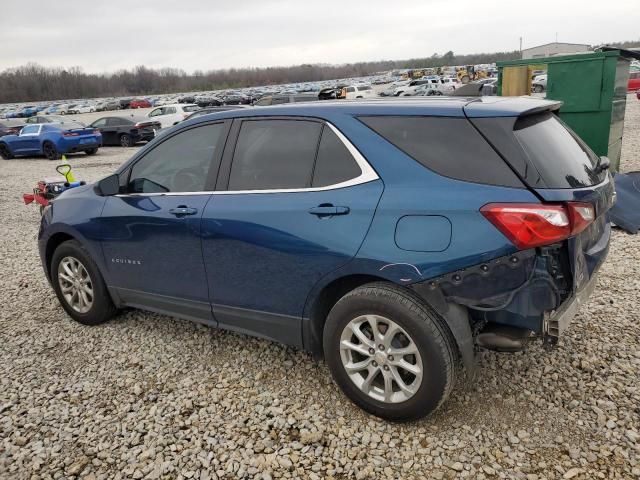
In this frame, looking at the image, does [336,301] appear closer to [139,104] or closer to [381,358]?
[381,358]

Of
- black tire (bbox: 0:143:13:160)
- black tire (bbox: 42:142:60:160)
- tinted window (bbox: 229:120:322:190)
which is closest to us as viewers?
tinted window (bbox: 229:120:322:190)

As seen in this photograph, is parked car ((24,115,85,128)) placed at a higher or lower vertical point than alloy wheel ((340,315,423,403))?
higher

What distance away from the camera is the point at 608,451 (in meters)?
2.57

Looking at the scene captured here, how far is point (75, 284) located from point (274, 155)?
90.4 inches

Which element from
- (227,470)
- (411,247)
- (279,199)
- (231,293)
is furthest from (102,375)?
(411,247)

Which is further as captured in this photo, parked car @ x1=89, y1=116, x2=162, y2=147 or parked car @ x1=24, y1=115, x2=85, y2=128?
parked car @ x1=89, y1=116, x2=162, y2=147

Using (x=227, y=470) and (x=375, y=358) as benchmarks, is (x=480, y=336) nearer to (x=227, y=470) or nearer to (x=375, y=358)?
(x=375, y=358)

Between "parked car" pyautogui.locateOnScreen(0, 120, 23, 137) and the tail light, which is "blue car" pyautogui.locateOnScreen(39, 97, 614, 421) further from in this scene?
"parked car" pyautogui.locateOnScreen(0, 120, 23, 137)

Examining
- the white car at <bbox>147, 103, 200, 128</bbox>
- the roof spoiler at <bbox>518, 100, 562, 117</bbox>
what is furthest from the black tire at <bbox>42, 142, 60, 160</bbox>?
the roof spoiler at <bbox>518, 100, 562, 117</bbox>

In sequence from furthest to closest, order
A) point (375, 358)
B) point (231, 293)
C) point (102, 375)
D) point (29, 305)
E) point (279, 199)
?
point (29, 305), point (102, 375), point (231, 293), point (279, 199), point (375, 358)

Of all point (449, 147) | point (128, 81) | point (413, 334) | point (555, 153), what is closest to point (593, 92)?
point (555, 153)

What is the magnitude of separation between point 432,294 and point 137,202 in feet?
7.47

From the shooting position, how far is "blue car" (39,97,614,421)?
2.45 m

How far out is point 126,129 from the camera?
20469 millimetres
